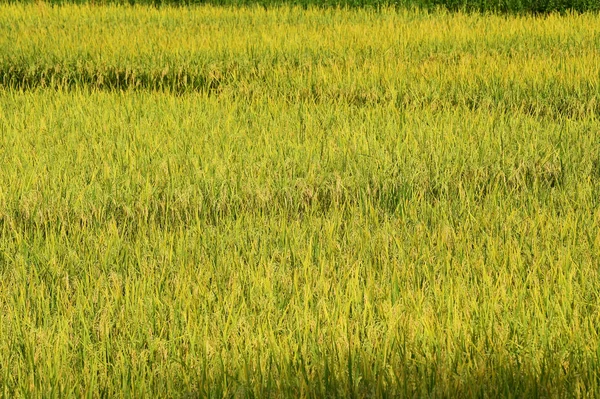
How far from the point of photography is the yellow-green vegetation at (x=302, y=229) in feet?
6.73

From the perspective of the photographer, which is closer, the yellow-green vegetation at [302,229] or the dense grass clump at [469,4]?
the yellow-green vegetation at [302,229]

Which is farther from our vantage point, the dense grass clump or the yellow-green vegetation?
the dense grass clump

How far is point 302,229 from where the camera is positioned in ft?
10.5

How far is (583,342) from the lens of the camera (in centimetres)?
212

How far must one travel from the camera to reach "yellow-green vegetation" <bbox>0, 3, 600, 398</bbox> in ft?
6.73

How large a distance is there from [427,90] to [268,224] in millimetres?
2703

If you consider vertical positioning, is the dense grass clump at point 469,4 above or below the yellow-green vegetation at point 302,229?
above

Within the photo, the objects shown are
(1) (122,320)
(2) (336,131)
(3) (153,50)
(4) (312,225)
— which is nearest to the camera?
(1) (122,320)

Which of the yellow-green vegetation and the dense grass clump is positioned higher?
the dense grass clump

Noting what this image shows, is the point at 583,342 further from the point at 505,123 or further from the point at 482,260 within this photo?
the point at 505,123

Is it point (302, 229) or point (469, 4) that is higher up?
point (469, 4)

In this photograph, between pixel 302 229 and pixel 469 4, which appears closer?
pixel 302 229

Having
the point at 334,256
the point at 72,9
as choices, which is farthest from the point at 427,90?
the point at 72,9

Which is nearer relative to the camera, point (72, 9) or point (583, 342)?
point (583, 342)
